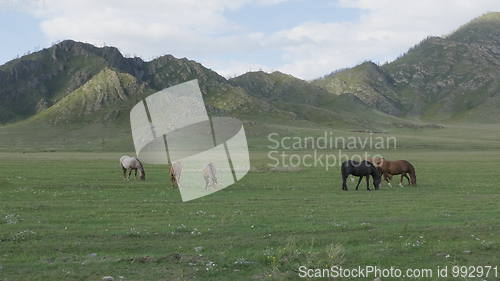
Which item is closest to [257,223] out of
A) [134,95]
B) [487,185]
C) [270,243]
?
[270,243]

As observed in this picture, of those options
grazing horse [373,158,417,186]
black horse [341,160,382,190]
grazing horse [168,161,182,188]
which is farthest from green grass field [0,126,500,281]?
grazing horse [373,158,417,186]

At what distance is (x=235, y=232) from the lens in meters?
14.9

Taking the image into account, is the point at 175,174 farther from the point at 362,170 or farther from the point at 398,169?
the point at 398,169

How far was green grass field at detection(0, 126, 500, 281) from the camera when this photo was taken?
1122 cm

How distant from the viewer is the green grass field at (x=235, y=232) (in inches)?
442

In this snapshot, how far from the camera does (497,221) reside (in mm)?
16594

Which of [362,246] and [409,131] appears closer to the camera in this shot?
[362,246]

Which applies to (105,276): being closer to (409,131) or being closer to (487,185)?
(487,185)

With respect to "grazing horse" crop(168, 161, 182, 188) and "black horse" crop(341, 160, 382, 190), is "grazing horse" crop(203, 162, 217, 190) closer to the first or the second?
"grazing horse" crop(168, 161, 182, 188)

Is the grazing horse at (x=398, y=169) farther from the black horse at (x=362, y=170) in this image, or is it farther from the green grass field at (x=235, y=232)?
the green grass field at (x=235, y=232)

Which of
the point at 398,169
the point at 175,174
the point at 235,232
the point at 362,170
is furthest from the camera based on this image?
the point at 398,169

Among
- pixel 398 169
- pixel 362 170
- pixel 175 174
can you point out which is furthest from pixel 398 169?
pixel 175 174

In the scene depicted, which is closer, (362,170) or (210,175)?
(362,170)

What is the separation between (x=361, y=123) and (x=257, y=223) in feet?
583
